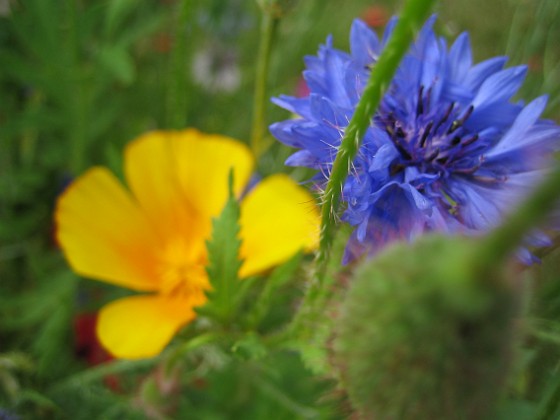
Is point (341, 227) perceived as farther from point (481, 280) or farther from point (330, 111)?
point (481, 280)

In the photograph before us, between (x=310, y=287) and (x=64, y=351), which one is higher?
(x=310, y=287)

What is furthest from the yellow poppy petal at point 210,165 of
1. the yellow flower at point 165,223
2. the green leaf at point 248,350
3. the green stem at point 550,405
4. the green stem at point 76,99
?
the green stem at point 550,405

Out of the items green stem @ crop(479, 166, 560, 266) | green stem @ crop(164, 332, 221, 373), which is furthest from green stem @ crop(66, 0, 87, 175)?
green stem @ crop(479, 166, 560, 266)

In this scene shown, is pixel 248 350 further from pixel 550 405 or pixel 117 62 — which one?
pixel 117 62

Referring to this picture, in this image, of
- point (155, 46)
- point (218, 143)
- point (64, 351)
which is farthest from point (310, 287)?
point (155, 46)

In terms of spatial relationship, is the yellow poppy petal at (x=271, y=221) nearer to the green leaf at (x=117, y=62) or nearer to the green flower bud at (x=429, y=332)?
the green leaf at (x=117, y=62)

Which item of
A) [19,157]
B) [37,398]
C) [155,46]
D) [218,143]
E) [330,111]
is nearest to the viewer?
[330,111]

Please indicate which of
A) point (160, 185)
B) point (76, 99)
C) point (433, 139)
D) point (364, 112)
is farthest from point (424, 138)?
point (76, 99)
